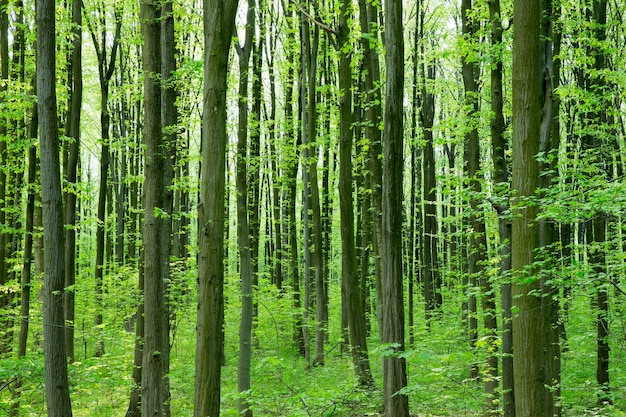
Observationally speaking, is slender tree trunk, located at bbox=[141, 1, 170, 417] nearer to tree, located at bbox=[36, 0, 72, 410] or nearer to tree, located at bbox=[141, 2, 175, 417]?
tree, located at bbox=[141, 2, 175, 417]

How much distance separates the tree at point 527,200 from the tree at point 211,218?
2959 mm

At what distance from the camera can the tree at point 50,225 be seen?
690 cm

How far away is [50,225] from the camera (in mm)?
6945

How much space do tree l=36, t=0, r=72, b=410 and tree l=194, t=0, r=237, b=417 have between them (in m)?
3.07

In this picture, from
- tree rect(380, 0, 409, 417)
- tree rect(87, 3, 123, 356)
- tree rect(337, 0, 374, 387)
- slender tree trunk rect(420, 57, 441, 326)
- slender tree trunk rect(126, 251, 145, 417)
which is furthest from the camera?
slender tree trunk rect(420, 57, 441, 326)

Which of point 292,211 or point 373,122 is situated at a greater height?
point 373,122

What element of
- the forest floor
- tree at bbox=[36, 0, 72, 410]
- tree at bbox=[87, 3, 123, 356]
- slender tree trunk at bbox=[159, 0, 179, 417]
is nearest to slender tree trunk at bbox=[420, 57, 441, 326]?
the forest floor

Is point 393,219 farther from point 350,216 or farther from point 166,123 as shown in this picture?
point 350,216

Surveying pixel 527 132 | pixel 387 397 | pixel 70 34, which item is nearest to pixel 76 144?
pixel 70 34

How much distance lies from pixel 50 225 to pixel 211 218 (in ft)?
10.8

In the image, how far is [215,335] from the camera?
16.4 feet

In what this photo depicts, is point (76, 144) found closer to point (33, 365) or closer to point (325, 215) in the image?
point (33, 365)

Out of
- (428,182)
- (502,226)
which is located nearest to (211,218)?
(502,226)

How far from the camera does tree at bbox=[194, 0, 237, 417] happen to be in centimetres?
497
